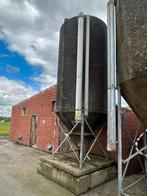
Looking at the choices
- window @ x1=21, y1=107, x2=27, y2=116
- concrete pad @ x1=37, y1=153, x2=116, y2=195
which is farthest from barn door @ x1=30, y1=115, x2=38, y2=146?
concrete pad @ x1=37, y1=153, x2=116, y2=195

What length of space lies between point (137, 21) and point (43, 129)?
760cm

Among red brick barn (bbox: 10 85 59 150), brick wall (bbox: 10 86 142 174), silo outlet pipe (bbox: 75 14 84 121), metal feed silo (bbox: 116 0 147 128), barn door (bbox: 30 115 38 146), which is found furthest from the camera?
barn door (bbox: 30 115 38 146)

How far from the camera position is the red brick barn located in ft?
28.7

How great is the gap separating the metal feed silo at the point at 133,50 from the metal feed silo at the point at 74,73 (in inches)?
49.1

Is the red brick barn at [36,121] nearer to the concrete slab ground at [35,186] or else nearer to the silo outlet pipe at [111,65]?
the concrete slab ground at [35,186]

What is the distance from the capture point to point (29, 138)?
410 inches

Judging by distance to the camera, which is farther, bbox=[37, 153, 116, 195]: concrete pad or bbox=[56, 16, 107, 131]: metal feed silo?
bbox=[56, 16, 107, 131]: metal feed silo

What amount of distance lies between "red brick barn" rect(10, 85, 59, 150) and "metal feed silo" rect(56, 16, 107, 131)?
3.80 m

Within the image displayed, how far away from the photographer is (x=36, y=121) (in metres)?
10.1

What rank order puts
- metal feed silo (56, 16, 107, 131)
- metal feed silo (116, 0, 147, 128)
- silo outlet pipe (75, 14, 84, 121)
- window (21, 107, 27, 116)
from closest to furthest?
1. metal feed silo (116, 0, 147, 128)
2. silo outlet pipe (75, 14, 84, 121)
3. metal feed silo (56, 16, 107, 131)
4. window (21, 107, 27, 116)

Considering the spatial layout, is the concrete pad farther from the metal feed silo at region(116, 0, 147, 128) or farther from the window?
the window

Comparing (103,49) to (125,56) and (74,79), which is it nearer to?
(74,79)

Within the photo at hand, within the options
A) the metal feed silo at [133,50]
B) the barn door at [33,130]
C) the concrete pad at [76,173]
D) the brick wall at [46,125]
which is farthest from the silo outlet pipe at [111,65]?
the barn door at [33,130]

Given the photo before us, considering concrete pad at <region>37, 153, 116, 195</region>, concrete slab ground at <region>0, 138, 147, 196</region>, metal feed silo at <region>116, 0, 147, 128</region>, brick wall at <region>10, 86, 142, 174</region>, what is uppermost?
metal feed silo at <region>116, 0, 147, 128</region>
